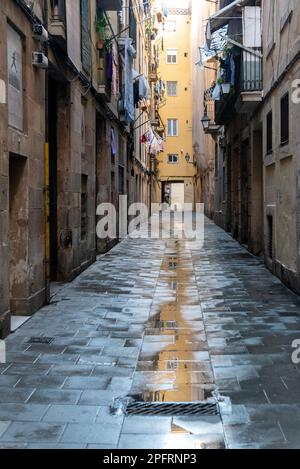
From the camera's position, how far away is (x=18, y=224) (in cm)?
840

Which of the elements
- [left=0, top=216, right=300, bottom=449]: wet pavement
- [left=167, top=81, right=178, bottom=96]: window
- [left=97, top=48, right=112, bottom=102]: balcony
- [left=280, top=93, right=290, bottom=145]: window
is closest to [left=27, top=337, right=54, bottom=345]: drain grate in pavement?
[left=0, top=216, right=300, bottom=449]: wet pavement

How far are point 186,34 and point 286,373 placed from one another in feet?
184

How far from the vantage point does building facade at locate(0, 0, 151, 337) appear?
786cm

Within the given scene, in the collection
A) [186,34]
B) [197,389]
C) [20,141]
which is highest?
[186,34]

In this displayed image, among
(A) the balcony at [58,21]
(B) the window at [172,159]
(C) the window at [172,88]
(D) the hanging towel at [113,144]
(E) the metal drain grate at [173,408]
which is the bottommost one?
(E) the metal drain grate at [173,408]

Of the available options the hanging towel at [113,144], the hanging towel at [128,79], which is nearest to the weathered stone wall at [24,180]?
the hanging towel at [113,144]

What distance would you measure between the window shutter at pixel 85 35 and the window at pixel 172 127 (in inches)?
1680

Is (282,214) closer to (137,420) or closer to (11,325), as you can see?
(11,325)

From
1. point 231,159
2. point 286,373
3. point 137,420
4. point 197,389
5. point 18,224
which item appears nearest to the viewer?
point 137,420

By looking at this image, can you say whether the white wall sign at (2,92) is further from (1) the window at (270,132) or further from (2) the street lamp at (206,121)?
(2) the street lamp at (206,121)

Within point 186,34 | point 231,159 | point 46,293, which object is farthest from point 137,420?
point 186,34

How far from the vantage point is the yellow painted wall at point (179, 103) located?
56188 mm

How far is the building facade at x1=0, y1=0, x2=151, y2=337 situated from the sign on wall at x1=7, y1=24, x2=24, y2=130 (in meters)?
0.01

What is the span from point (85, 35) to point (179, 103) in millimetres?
44259
